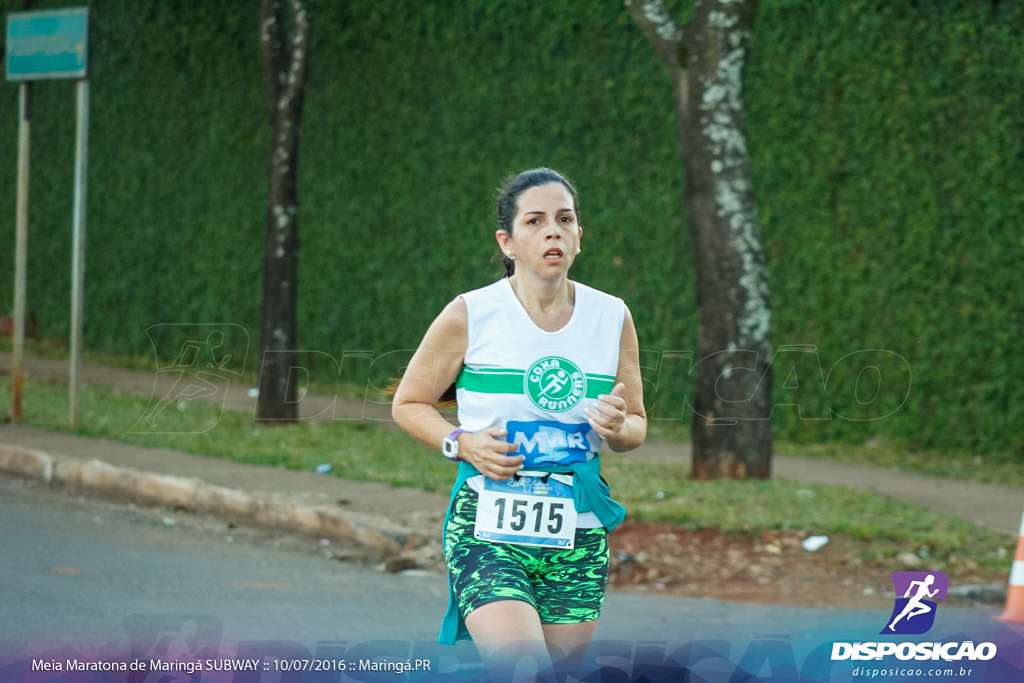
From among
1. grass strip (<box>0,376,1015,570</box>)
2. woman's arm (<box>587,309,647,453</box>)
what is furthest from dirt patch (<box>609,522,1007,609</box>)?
woman's arm (<box>587,309,647,453</box>)

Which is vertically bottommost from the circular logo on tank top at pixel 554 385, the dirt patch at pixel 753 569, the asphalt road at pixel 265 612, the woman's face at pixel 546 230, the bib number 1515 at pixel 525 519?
the asphalt road at pixel 265 612

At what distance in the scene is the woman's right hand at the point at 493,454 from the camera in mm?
3818

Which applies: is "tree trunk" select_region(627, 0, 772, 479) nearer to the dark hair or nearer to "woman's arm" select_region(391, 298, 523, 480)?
the dark hair

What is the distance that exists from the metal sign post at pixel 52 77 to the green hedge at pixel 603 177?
3700 mm

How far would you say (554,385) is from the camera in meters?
3.90

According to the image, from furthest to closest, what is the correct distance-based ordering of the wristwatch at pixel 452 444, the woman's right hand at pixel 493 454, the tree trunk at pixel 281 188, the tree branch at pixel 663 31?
the tree trunk at pixel 281 188, the tree branch at pixel 663 31, the wristwatch at pixel 452 444, the woman's right hand at pixel 493 454

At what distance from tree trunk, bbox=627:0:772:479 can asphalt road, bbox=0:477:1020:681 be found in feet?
8.49

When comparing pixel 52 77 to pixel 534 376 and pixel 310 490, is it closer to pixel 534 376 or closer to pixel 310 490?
pixel 310 490

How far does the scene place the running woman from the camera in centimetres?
385

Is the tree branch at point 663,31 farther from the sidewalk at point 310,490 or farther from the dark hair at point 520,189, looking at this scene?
the dark hair at point 520,189

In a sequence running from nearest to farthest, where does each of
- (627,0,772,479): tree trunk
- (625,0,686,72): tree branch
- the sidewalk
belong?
the sidewalk < (627,0,772,479): tree trunk < (625,0,686,72): tree branch

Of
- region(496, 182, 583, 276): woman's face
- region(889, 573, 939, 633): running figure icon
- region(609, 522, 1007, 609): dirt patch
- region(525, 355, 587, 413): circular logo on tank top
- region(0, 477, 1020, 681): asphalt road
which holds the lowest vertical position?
region(0, 477, 1020, 681): asphalt road

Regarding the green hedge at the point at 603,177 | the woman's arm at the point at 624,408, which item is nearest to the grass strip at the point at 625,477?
the green hedge at the point at 603,177

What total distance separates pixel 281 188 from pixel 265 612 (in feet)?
20.9
